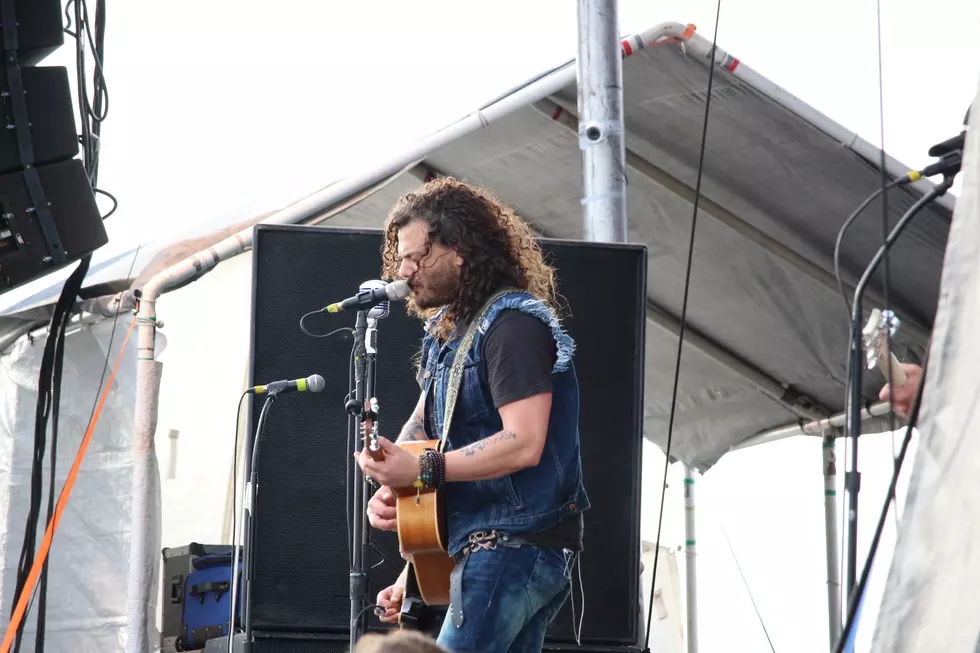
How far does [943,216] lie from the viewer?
16.2 feet

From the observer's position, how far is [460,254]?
2.74 metres

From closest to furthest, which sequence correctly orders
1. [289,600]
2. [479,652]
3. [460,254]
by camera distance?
[479,652] < [460,254] < [289,600]

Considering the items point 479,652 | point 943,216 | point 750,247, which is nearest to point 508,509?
point 479,652

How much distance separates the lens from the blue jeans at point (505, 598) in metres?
2.41

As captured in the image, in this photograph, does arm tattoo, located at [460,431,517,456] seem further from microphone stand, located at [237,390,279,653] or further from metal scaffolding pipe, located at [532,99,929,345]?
metal scaffolding pipe, located at [532,99,929,345]

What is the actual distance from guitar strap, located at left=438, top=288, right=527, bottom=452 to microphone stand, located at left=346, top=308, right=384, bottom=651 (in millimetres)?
188

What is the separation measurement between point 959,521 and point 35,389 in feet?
17.9

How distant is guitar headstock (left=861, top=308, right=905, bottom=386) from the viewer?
244cm

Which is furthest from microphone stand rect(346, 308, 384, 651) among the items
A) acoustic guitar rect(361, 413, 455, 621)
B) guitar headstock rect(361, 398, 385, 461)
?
acoustic guitar rect(361, 413, 455, 621)

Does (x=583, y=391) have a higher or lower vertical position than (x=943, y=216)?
lower

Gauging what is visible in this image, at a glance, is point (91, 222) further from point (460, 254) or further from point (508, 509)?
point (508, 509)

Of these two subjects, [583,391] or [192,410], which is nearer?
[583,391]

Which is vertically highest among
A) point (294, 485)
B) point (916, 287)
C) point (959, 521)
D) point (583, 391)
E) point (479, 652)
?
point (916, 287)

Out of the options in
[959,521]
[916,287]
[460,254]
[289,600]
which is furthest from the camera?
[916,287]
